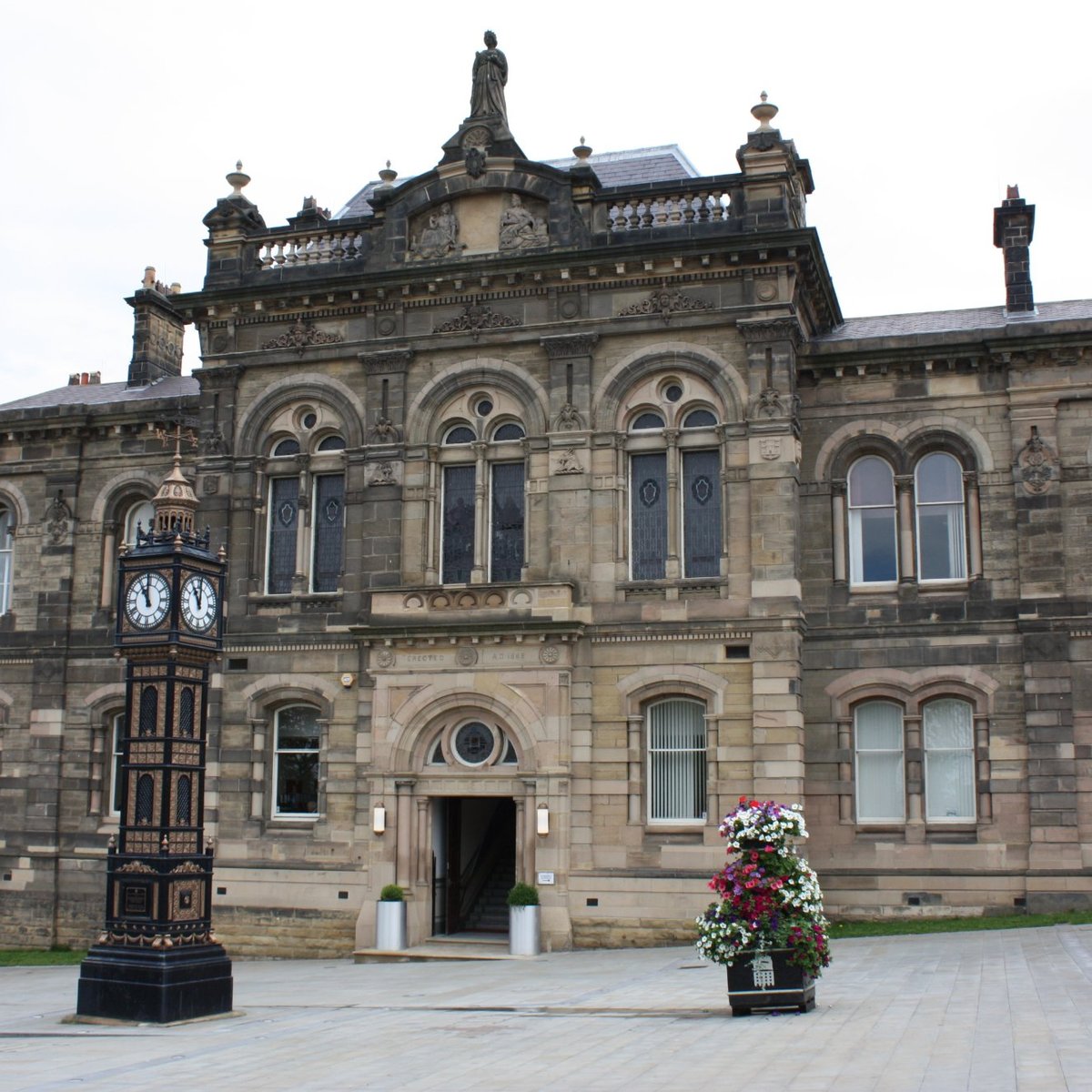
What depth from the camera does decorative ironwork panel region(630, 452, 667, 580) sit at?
87.5 ft

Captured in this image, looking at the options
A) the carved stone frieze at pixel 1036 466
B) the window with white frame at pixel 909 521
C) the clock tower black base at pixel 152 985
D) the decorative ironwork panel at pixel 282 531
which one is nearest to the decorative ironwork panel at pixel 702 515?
the window with white frame at pixel 909 521

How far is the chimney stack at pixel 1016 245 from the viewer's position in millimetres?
29250

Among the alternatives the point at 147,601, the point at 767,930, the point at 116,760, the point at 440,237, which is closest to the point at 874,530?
the point at 440,237

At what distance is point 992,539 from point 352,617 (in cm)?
1205

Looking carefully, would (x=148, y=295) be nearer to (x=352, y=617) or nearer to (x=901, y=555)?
(x=352, y=617)

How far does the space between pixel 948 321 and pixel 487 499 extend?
10.3 meters

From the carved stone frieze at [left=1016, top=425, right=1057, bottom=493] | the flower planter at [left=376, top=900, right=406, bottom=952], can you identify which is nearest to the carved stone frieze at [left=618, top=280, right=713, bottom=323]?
the carved stone frieze at [left=1016, top=425, right=1057, bottom=493]

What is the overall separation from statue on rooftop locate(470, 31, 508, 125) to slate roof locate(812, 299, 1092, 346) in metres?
7.88

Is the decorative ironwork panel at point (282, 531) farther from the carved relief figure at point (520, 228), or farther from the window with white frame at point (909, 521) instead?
the window with white frame at point (909, 521)

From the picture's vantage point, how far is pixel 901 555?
26.8 m

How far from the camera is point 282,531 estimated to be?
29.0 meters

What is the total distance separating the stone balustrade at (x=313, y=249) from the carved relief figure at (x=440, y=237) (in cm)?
135

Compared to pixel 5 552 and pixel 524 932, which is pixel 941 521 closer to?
pixel 524 932

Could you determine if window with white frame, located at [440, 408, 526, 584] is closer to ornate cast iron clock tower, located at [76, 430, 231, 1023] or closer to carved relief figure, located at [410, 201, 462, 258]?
carved relief figure, located at [410, 201, 462, 258]
